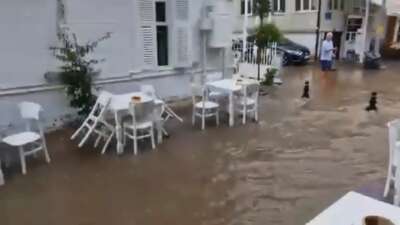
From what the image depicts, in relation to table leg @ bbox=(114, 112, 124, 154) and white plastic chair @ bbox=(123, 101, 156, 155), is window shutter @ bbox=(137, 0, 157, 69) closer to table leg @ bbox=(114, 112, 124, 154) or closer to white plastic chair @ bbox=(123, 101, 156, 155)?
white plastic chair @ bbox=(123, 101, 156, 155)

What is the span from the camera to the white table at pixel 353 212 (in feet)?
9.89

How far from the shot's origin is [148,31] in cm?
985

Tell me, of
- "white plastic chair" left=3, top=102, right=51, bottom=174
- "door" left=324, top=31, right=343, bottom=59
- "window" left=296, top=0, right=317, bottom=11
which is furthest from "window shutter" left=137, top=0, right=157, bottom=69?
"door" left=324, top=31, right=343, bottom=59

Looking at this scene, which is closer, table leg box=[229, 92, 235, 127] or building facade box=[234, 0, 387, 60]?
table leg box=[229, 92, 235, 127]

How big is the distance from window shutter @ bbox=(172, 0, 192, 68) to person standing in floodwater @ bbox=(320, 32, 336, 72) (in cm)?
782

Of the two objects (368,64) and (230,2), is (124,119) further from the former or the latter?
(368,64)

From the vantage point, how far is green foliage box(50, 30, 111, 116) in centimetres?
821

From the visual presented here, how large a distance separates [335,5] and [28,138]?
68.3 ft

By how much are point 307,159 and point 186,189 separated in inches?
87.8

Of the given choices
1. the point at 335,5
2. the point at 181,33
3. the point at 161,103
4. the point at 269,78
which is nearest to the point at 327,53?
the point at 269,78

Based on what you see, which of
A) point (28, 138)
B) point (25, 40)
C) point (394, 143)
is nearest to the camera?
point (394, 143)

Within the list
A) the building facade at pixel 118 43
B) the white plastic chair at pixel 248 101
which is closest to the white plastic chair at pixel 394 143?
the white plastic chair at pixel 248 101

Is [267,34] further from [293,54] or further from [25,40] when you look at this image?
[25,40]

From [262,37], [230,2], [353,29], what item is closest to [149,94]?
[230,2]
